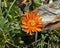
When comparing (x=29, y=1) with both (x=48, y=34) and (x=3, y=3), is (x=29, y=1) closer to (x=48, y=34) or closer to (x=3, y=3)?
(x=3, y=3)

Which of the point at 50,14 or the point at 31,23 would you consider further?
the point at 50,14

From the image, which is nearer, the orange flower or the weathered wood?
the orange flower

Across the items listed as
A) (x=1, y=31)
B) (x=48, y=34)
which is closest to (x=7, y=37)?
(x=1, y=31)

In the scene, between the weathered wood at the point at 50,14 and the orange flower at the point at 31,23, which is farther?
the weathered wood at the point at 50,14
